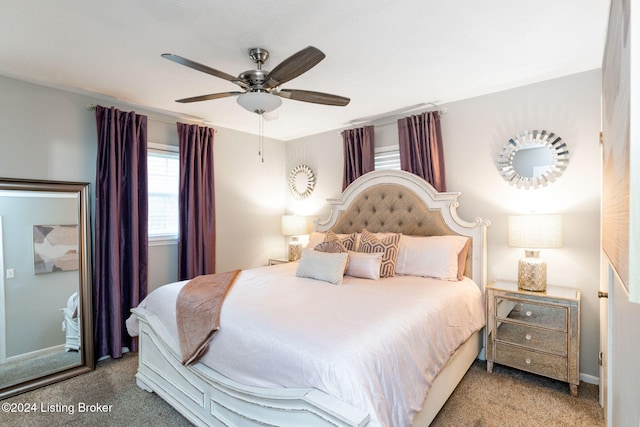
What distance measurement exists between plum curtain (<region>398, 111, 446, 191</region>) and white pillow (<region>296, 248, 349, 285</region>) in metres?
1.29

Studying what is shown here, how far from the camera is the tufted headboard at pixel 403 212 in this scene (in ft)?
9.64

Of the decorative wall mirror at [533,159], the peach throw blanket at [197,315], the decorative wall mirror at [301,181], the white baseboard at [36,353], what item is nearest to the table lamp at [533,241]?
the decorative wall mirror at [533,159]

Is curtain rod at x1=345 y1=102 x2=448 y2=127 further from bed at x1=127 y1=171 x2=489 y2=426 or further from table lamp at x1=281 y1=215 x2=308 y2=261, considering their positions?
table lamp at x1=281 y1=215 x2=308 y2=261

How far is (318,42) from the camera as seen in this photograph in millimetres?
2115

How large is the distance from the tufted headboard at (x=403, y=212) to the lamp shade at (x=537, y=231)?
14.3 inches

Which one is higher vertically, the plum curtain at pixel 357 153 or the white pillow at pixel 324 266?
the plum curtain at pixel 357 153

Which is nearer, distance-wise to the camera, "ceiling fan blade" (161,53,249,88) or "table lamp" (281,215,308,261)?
"ceiling fan blade" (161,53,249,88)

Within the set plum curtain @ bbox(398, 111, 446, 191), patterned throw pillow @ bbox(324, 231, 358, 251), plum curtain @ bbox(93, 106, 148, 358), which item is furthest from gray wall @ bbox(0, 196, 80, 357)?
plum curtain @ bbox(398, 111, 446, 191)

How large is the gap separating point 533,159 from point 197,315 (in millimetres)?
2971

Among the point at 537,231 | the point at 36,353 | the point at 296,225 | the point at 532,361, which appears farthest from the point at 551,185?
the point at 36,353

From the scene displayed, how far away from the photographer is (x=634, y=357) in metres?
0.65

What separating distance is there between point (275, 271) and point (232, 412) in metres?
1.46

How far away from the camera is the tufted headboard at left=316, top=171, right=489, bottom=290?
2.94 metres

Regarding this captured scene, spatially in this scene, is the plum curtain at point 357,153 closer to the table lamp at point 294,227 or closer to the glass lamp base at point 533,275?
the table lamp at point 294,227
